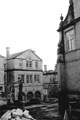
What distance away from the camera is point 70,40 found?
15.4 m

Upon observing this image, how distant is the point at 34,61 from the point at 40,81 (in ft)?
15.3

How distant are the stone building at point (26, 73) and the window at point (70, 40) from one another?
2027cm

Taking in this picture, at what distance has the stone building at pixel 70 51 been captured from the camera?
1433 centimetres

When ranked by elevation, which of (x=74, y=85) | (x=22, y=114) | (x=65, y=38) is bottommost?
(x=22, y=114)

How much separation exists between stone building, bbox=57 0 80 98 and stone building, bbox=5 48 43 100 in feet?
64.5

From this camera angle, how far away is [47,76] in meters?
47.3

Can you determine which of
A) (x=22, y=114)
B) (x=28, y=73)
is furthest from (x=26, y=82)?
(x=22, y=114)

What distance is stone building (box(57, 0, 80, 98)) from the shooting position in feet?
47.0

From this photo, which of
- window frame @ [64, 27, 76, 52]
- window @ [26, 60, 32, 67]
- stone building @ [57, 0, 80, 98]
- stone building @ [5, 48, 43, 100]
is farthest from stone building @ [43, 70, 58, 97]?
window frame @ [64, 27, 76, 52]

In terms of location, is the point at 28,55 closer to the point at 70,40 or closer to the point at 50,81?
the point at 50,81

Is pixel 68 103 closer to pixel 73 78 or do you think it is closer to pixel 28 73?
pixel 73 78

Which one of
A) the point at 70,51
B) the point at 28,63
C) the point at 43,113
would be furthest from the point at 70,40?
the point at 28,63

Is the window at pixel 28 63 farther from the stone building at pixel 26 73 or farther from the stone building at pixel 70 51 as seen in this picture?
the stone building at pixel 70 51

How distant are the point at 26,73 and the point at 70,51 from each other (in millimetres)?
21723
